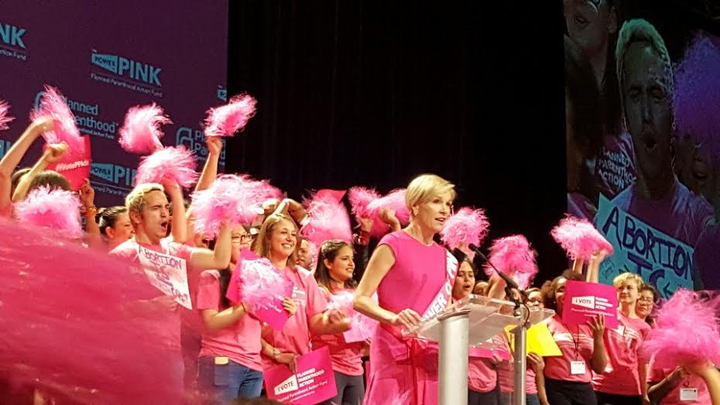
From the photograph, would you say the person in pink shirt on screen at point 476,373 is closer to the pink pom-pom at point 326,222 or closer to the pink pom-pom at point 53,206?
the pink pom-pom at point 326,222

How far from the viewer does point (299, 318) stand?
4.49 meters

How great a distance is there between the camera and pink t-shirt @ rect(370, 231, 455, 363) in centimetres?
365

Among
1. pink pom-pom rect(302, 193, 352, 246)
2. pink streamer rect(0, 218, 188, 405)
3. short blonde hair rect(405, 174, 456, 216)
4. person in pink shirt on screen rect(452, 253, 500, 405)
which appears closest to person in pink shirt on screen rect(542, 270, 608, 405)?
person in pink shirt on screen rect(452, 253, 500, 405)

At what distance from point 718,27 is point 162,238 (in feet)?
25.6

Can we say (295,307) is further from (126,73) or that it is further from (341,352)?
(126,73)

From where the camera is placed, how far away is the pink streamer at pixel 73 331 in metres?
0.43

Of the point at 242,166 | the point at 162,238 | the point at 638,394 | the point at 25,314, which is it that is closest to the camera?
the point at 25,314

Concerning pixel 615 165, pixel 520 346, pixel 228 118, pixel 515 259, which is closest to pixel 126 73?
pixel 228 118

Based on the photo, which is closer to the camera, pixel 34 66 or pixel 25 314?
pixel 25 314

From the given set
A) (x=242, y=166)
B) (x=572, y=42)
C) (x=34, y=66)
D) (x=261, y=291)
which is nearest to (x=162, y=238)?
(x=261, y=291)

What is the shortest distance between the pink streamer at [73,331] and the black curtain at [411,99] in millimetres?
6072

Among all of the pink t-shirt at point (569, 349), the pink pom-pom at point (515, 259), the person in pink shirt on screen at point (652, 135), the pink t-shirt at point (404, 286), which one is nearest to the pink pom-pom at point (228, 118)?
the pink t-shirt at point (404, 286)

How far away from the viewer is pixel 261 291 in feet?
12.9

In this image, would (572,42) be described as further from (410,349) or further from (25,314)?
(25,314)
